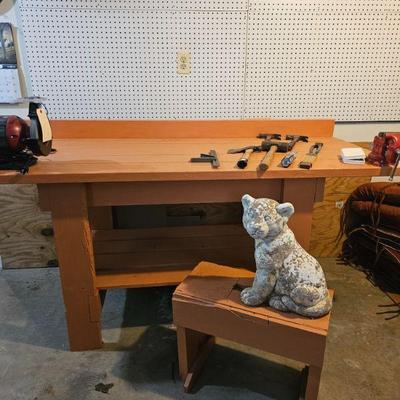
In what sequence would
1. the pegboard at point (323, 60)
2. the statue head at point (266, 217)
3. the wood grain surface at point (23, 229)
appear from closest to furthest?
1. the statue head at point (266, 217)
2. the pegboard at point (323, 60)
3. the wood grain surface at point (23, 229)

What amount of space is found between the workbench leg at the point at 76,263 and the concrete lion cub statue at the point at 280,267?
65cm

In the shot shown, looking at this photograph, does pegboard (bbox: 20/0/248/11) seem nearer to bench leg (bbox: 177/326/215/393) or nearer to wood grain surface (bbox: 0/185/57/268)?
wood grain surface (bbox: 0/185/57/268)

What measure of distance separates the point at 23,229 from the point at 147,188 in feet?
4.01

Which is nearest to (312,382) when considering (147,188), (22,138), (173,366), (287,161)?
(173,366)

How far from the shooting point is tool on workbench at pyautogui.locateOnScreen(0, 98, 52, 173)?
3.84 ft

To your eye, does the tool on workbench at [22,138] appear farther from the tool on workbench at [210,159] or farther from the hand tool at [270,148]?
the hand tool at [270,148]

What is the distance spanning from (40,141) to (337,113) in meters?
1.65

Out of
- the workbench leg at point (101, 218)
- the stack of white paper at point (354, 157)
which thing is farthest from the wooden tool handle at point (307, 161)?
the workbench leg at point (101, 218)

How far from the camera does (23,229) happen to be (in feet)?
6.81

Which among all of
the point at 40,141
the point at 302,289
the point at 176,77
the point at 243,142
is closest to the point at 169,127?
the point at 176,77

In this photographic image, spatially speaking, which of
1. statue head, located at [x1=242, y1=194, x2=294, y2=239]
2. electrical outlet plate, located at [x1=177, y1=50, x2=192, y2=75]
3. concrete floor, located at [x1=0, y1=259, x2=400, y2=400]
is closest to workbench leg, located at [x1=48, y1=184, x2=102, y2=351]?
concrete floor, located at [x1=0, y1=259, x2=400, y2=400]

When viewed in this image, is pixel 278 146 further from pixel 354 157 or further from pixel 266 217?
pixel 266 217

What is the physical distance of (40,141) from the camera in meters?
1.22

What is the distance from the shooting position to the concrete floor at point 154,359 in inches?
51.1
